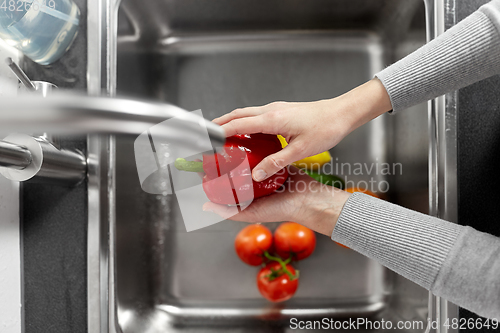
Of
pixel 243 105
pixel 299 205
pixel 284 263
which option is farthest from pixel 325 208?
pixel 243 105

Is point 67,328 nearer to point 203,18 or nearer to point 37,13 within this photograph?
point 37,13

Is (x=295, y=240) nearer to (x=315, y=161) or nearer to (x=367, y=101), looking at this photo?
(x=315, y=161)

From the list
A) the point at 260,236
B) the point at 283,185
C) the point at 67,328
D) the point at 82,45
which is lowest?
the point at 67,328

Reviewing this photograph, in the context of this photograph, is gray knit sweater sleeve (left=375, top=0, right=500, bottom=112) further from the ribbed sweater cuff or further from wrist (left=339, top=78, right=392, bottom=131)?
the ribbed sweater cuff

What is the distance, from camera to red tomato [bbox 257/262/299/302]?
2.53ft

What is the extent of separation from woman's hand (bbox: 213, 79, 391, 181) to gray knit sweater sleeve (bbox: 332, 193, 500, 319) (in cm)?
13

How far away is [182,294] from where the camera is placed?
0.85 m

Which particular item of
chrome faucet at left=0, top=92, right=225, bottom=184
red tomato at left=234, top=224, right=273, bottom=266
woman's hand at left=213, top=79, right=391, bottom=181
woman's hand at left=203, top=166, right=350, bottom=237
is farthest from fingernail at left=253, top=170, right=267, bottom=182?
red tomato at left=234, top=224, right=273, bottom=266

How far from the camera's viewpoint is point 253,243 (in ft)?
2.60

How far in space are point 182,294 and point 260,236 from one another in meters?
0.28

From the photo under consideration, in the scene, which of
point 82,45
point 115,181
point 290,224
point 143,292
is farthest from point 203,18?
point 143,292

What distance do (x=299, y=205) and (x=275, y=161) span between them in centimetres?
15

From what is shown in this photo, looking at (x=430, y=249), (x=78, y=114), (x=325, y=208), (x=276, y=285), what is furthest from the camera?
(x=276, y=285)

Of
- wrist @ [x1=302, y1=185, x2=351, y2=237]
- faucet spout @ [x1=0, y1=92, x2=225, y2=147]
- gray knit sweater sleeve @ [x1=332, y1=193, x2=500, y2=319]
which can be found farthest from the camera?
wrist @ [x1=302, y1=185, x2=351, y2=237]
